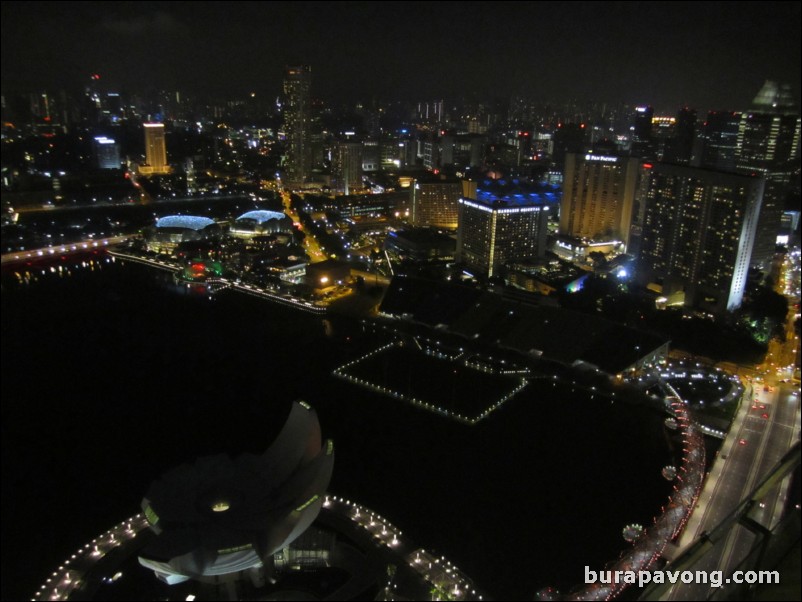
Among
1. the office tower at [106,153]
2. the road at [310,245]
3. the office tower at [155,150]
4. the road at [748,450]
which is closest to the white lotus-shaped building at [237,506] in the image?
the road at [748,450]

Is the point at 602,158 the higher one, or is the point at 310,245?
the point at 602,158

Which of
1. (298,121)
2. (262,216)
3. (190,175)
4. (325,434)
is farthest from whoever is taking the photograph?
(298,121)

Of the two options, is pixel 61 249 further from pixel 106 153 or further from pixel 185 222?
pixel 106 153

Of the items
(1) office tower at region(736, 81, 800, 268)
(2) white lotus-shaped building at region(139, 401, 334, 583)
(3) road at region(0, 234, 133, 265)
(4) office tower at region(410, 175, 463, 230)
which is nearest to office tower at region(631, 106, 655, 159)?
(1) office tower at region(736, 81, 800, 268)

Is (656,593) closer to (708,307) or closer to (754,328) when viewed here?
(754,328)

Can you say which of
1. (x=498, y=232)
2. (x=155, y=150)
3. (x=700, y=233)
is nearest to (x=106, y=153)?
(x=155, y=150)

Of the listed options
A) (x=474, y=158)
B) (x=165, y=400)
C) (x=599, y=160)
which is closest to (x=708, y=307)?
(x=599, y=160)

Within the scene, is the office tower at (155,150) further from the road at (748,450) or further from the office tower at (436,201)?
the road at (748,450)
